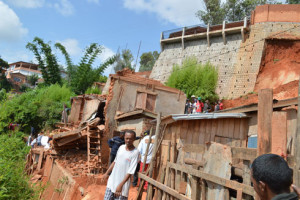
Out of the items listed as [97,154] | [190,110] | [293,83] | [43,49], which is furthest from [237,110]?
[43,49]

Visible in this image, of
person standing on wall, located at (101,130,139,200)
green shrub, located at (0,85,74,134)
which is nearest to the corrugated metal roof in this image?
person standing on wall, located at (101,130,139,200)

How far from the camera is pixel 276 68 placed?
71.4 ft

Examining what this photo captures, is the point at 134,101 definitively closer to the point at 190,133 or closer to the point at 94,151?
the point at 94,151

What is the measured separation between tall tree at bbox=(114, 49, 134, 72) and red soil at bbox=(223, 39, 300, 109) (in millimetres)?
23092

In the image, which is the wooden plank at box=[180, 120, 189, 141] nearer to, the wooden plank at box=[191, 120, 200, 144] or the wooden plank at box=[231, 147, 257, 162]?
the wooden plank at box=[191, 120, 200, 144]

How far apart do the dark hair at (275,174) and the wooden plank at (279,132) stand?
4.74 ft

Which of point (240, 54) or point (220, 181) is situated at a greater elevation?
point (240, 54)

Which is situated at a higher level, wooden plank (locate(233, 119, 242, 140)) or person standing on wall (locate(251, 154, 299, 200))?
wooden plank (locate(233, 119, 242, 140))

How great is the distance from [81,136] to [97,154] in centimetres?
115

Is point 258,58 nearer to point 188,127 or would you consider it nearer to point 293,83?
point 293,83

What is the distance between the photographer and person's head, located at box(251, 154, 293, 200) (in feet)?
5.18

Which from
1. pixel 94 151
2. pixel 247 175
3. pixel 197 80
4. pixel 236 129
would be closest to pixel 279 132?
pixel 247 175

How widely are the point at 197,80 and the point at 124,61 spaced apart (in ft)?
72.2

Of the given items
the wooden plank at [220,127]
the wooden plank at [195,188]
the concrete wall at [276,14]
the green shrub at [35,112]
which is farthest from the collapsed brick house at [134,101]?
the concrete wall at [276,14]
